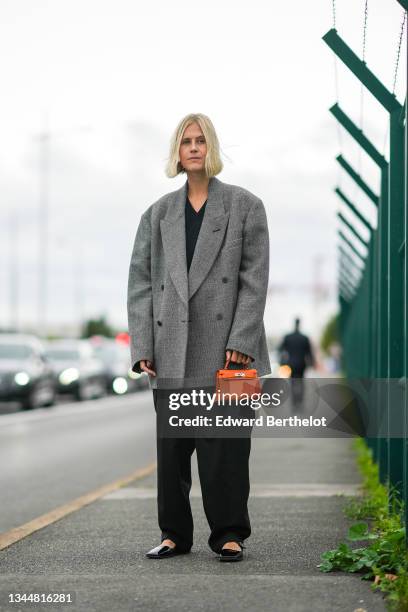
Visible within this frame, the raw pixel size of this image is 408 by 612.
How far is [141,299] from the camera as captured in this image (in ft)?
18.3

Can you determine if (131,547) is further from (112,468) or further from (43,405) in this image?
(43,405)

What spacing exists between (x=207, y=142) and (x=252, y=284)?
0.69 m

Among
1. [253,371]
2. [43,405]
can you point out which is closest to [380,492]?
[253,371]

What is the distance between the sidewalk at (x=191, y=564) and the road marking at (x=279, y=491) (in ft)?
0.05

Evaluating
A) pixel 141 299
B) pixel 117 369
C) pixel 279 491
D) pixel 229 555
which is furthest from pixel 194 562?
pixel 117 369

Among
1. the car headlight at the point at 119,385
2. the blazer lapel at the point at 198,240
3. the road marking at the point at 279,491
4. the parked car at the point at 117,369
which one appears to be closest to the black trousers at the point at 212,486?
the blazer lapel at the point at 198,240

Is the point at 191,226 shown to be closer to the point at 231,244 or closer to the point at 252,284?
the point at 231,244

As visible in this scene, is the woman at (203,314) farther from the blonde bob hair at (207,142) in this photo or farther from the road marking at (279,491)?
the road marking at (279,491)

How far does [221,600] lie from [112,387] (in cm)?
3078

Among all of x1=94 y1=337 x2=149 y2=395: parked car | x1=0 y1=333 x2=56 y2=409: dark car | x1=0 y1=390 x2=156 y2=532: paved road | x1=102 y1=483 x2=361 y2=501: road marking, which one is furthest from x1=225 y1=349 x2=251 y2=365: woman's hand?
x1=94 y1=337 x2=149 y2=395: parked car

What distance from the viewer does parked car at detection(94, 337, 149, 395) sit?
3509 centimetres

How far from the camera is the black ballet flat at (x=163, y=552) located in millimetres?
5445

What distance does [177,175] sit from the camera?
566cm

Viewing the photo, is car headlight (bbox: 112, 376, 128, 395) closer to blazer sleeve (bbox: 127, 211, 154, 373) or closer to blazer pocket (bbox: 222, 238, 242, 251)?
blazer sleeve (bbox: 127, 211, 154, 373)
